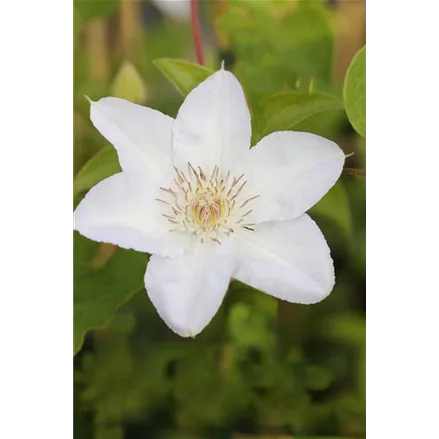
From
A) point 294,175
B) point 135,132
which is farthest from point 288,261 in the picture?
point 135,132

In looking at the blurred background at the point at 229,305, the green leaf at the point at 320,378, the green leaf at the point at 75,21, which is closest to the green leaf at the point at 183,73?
the blurred background at the point at 229,305

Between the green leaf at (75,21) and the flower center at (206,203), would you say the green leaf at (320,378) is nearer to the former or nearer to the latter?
the flower center at (206,203)
